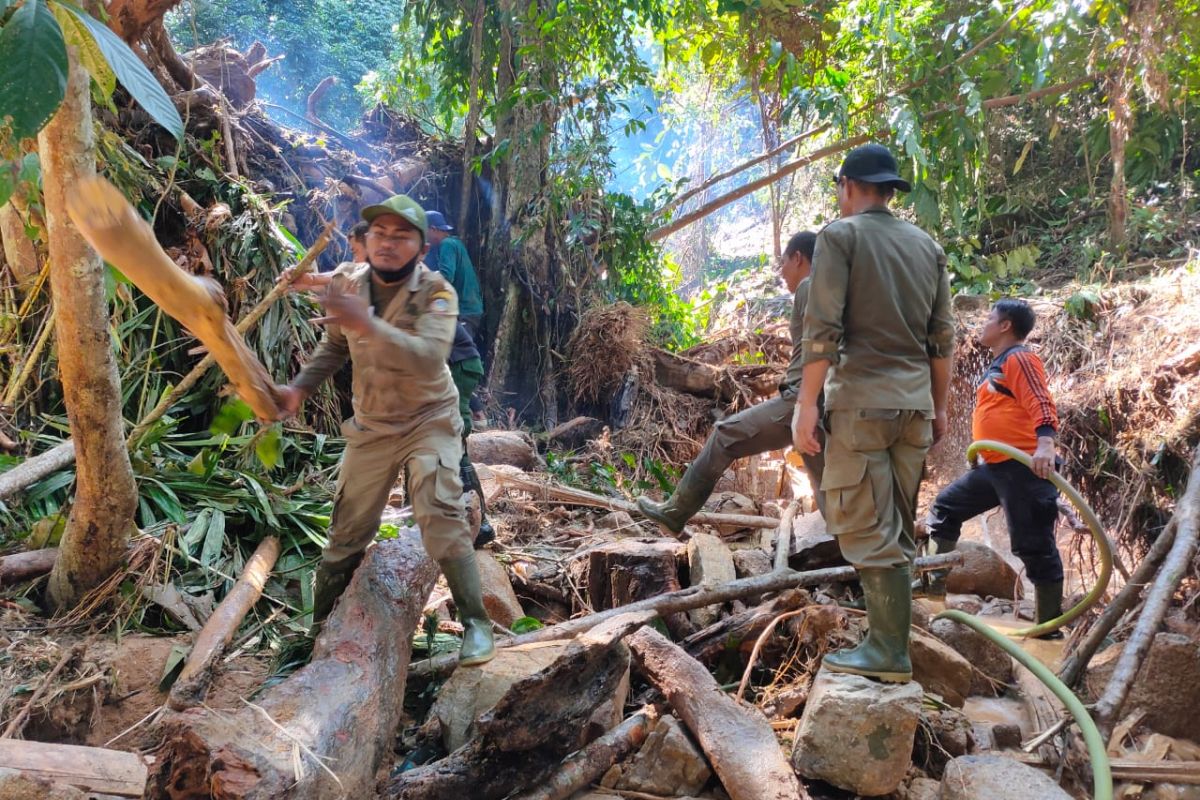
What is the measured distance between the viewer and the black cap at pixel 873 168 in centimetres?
318

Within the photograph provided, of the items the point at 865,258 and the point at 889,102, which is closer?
Answer: the point at 865,258

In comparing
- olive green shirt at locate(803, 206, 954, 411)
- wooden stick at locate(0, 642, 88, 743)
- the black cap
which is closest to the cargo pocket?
olive green shirt at locate(803, 206, 954, 411)

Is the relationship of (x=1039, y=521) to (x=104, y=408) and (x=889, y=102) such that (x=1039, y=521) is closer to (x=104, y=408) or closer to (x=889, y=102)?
(x=104, y=408)

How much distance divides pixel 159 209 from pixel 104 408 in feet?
11.2

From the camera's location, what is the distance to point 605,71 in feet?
29.2

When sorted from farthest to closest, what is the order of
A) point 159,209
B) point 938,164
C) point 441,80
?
point 441,80, point 938,164, point 159,209

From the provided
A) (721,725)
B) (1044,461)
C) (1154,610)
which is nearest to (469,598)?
(721,725)

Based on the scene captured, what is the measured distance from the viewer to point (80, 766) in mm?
2264

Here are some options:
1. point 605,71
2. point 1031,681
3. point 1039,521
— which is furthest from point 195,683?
point 605,71

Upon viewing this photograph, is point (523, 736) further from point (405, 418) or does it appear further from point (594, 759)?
point (405, 418)

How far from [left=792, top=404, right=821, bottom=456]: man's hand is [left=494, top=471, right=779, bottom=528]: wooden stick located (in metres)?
2.42

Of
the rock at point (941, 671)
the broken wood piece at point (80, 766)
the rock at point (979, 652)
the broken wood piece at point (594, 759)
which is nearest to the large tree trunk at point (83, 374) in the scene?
the broken wood piece at point (80, 766)

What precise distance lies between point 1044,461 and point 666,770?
2774mm

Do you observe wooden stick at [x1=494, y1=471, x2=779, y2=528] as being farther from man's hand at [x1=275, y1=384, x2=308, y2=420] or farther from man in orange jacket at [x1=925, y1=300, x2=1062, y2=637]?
man's hand at [x1=275, y1=384, x2=308, y2=420]
